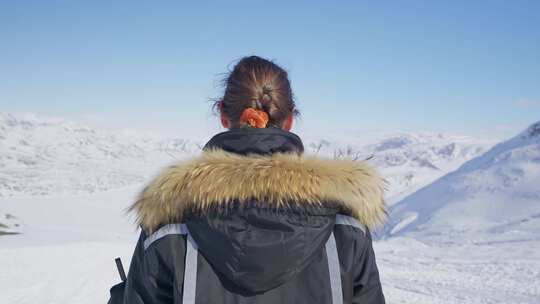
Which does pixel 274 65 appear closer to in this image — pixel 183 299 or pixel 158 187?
pixel 158 187

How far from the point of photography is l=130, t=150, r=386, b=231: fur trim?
158 centimetres

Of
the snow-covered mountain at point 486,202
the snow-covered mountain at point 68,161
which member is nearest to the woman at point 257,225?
the snow-covered mountain at point 486,202

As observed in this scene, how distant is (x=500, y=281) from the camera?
1100cm

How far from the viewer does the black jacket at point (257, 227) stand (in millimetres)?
1573

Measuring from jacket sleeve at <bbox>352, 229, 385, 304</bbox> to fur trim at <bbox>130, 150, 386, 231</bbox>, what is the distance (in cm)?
9

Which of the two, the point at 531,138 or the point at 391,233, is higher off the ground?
the point at 531,138

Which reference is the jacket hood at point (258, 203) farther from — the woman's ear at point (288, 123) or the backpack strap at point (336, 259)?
the woman's ear at point (288, 123)

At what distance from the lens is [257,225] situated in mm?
1574

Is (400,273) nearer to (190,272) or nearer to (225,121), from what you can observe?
(225,121)

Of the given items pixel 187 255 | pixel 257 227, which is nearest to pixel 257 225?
pixel 257 227

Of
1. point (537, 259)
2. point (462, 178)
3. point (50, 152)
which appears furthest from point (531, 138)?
point (50, 152)

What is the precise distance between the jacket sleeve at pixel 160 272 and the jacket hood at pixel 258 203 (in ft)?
0.25

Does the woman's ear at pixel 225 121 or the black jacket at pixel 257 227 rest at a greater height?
the woman's ear at pixel 225 121

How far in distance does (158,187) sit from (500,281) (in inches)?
450
